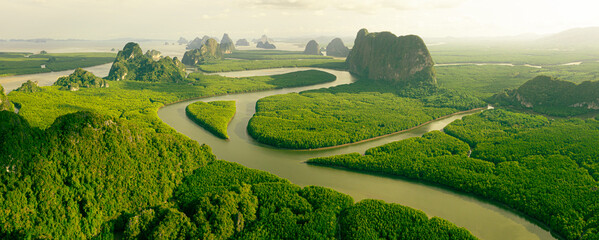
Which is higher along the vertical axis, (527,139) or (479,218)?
(527,139)

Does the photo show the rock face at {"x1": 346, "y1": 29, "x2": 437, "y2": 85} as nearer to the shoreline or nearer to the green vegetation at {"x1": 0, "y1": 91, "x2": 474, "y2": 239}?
the shoreline

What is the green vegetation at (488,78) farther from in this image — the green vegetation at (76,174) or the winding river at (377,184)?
the green vegetation at (76,174)

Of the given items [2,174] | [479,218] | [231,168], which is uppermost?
[2,174]

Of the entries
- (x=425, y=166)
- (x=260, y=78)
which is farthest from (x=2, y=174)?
(x=260, y=78)

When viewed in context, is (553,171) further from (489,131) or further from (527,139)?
(489,131)

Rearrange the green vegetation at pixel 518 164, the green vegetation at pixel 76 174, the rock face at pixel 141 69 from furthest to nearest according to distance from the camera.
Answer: the rock face at pixel 141 69 < the green vegetation at pixel 518 164 < the green vegetation at pixel 76 174

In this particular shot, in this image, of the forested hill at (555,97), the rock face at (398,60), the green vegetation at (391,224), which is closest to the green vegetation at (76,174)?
the green vegetation at (391,224)

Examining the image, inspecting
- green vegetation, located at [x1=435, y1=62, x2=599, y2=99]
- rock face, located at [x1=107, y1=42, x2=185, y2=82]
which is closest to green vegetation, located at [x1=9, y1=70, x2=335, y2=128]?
rock face, located at [x1=107, y1=42, x2=185, y2=82]

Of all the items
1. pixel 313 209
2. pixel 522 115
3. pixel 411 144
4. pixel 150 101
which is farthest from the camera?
pixel 150 101
